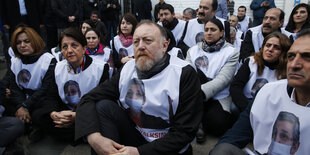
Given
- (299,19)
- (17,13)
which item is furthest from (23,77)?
(299,19)

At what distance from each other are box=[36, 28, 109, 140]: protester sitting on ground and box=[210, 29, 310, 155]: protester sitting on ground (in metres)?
1.91

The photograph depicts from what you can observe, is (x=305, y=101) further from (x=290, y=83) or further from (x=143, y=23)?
(x=143, y=23)

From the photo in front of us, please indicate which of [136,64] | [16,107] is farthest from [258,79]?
[16,107]

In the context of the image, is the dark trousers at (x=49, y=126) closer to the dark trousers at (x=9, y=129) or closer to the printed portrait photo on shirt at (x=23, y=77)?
the dark trousers at (x=9, y=129)

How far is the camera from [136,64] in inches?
88.7

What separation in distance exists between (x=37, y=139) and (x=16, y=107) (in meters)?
0.51

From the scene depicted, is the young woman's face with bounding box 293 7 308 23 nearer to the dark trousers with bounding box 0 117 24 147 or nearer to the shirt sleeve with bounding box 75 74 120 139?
the shirt sleeve with bounding box 75 74 120 139

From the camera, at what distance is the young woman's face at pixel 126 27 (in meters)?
4.62

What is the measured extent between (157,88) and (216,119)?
133 cm

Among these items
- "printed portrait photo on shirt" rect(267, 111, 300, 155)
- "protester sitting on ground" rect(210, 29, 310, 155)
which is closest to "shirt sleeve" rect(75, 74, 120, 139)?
"protester sitting on ground" rect(210, 29, 310, 155)

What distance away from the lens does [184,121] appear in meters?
1.97

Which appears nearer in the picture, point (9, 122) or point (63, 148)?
point (9, 122)

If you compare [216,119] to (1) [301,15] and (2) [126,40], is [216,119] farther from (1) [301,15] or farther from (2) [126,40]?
(1) [301,15]

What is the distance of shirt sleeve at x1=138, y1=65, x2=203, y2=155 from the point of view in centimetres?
192
